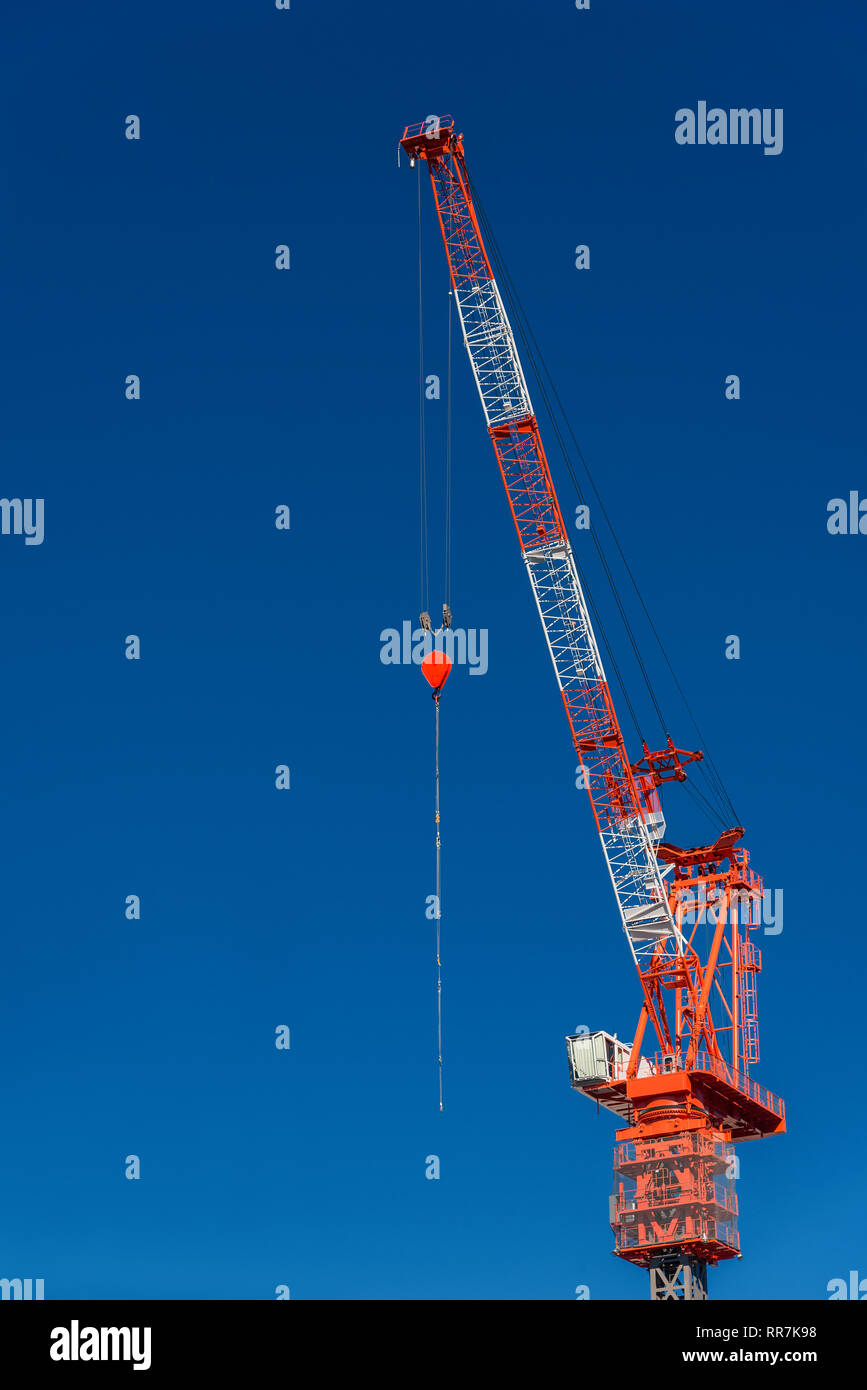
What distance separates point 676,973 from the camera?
→ 420 feet

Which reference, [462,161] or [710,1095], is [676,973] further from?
[462,161]

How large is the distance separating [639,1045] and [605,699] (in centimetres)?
2455
